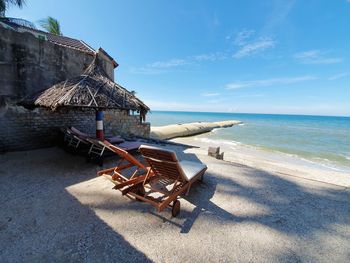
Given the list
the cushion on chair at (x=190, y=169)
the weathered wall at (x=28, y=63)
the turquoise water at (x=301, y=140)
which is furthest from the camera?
the turquoise water at (x=301, y=140)

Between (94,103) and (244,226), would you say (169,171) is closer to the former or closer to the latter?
(244,226)

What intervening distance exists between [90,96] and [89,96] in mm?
25

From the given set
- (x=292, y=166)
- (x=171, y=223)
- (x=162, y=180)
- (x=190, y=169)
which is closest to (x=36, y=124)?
(x=162, y=180)

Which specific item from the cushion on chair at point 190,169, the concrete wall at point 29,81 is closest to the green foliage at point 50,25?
the concrete wall at point 29,81

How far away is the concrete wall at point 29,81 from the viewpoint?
5.68m

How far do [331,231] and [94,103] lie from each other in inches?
212

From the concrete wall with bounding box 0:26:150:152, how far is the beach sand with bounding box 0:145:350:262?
2096 mm

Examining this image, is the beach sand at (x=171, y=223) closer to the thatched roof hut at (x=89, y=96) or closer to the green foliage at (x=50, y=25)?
the thatched roof hut at (x=89, y=96)

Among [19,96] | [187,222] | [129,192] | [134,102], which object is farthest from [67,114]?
[187,222]

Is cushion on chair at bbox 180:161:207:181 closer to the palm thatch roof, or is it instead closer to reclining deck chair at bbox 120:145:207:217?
reclining deck chair at bbox 120:145:207:217

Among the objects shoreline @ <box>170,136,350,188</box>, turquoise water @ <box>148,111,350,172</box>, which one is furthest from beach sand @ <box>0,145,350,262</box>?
turquoise water @ <box>148,111,350,172</box>

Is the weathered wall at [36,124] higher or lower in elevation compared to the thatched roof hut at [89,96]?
lower

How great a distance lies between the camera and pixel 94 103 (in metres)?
4.70

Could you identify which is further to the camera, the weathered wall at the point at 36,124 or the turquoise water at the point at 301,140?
the turquoise water at the point at 301,140
